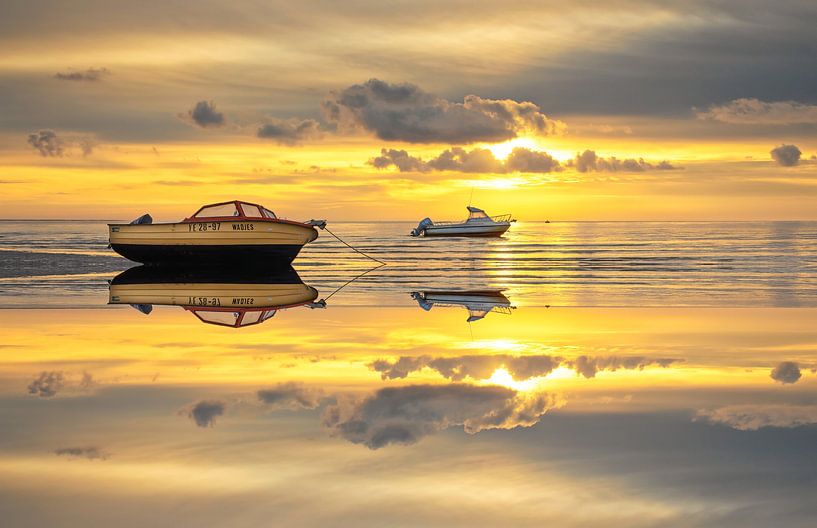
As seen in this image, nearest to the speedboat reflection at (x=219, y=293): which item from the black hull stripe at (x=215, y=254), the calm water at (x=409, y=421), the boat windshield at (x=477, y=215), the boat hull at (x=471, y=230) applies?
the black hull stripe at (x=215, y=254)

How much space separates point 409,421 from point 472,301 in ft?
58.1

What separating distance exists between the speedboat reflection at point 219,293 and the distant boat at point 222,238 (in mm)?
1007

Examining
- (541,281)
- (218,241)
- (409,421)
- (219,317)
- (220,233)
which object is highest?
(409,421)

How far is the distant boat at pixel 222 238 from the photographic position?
145 ft

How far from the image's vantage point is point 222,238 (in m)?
44.2

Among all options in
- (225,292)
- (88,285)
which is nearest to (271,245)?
(88,285)

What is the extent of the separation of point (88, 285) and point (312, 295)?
9.88m

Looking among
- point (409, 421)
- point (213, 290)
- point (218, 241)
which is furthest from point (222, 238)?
point (409, 421)

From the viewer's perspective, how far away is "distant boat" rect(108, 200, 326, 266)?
44219 mm

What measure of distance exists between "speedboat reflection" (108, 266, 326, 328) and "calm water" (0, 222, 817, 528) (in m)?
1.36

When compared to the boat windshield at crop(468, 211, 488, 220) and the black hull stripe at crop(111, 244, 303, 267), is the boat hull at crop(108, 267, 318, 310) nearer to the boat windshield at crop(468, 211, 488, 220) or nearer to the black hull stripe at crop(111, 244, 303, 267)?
the black hull stripe at crop(111, 244, 303, 267)

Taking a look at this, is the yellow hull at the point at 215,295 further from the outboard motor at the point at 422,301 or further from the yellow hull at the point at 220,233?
the yellow hull at the point at 220,233

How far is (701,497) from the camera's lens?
8133 millimetres

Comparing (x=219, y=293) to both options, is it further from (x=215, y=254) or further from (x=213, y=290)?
(x=215, y=254)
